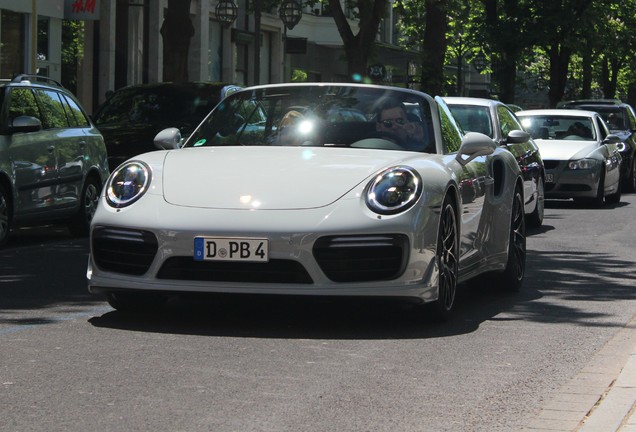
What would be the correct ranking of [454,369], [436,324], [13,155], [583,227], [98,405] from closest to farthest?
1. [98,405]
2. [454,369]
3. [436,324]
4. [13,155]
5. [583,227]

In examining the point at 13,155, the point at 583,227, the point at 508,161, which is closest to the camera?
the point at 508,161

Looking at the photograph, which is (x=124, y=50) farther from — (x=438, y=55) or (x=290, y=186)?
(x=290, y=186)

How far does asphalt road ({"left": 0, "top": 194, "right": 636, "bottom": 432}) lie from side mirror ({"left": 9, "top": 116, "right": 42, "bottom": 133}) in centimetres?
285

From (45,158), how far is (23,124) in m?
0.86

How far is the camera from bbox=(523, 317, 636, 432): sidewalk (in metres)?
5.49

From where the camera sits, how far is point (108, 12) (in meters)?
38.6

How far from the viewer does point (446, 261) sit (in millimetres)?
8352

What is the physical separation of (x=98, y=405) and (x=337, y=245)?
7.25ft

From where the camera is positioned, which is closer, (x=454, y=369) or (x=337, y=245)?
(x=454, y=369)

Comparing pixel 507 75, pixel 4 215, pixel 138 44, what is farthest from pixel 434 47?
pixel 4 215

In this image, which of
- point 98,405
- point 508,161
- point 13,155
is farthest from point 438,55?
point 98,405

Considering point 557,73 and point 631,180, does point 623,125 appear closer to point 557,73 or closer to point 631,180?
point 631,180

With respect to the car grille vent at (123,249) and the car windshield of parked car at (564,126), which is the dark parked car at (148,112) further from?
the car grille vent at (123,249)

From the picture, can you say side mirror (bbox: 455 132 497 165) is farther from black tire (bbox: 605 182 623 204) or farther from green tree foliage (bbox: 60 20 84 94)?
green tree foliage (bbox: 60 20 84 94)
